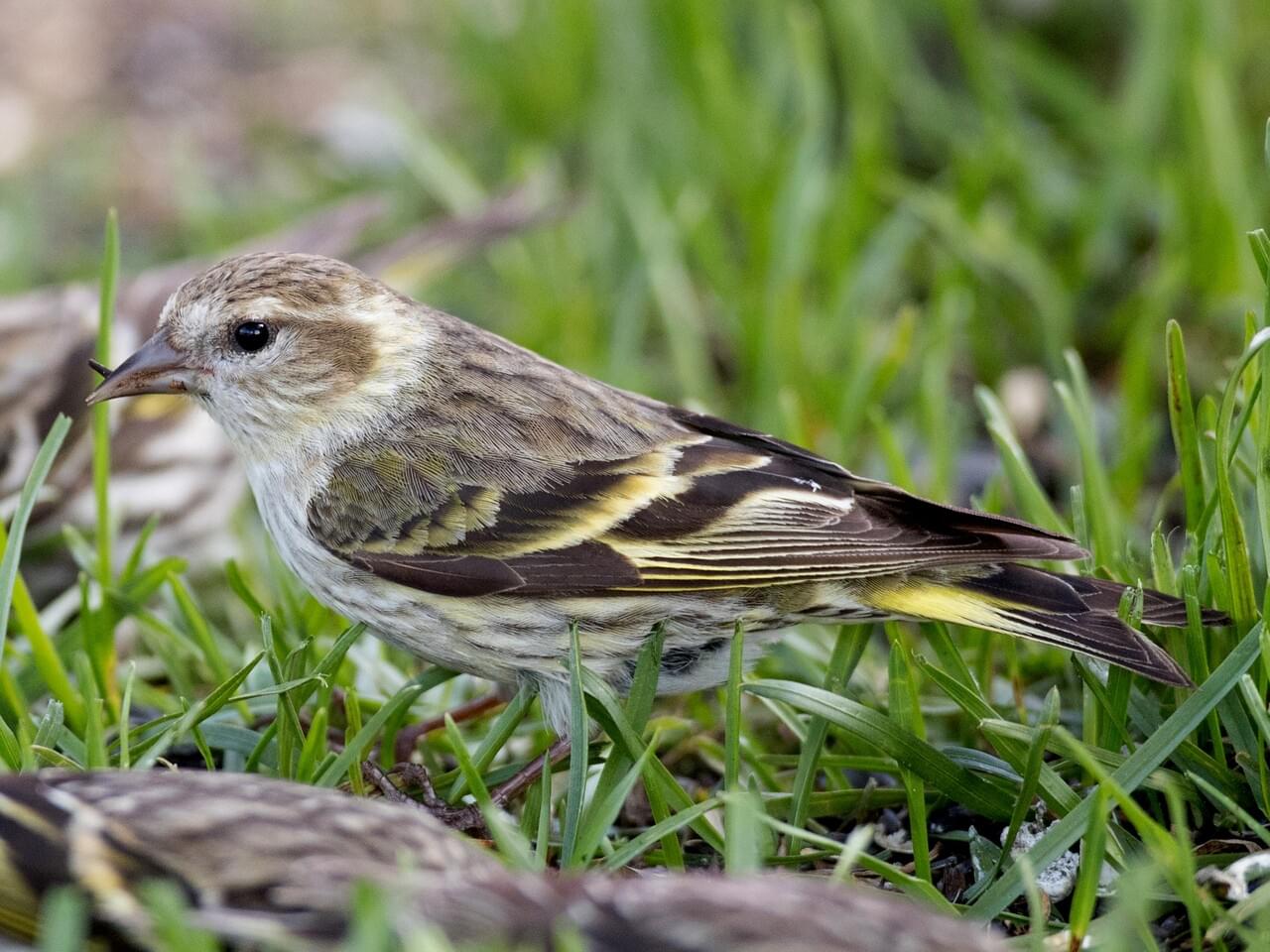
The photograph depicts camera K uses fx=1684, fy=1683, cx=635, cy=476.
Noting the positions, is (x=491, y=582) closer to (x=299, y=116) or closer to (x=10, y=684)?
(x=10, y=684)

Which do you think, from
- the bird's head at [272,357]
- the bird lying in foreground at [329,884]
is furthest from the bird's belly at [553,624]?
the bird lying in foreground at [329,884]

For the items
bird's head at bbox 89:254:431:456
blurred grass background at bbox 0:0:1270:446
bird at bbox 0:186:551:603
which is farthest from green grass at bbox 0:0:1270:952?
bird's head at bbox 89:254:431:456

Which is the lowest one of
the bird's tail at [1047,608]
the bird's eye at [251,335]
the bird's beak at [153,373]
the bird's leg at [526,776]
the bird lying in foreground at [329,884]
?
the bird's leg at [526,776]

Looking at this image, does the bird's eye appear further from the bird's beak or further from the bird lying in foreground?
the bird lying in foreground

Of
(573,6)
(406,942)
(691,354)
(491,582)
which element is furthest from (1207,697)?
(573,6)

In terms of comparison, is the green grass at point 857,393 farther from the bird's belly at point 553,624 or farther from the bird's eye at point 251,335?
the bird's eye at point 251,335
